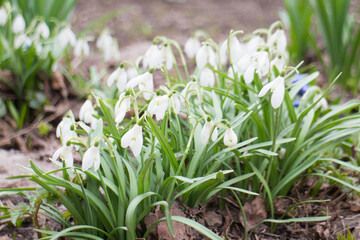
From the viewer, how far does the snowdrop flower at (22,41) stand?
131 inches

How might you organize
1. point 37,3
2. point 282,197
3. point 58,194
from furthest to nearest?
1. point 37,3
2. point 282,197
3. point 58,194

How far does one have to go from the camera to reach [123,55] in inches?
173

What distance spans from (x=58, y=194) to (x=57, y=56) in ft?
6.17

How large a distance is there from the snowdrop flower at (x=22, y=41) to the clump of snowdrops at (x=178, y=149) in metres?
1.29

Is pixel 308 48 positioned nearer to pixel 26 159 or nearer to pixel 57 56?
pixel 57 56

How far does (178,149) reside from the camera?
218cm

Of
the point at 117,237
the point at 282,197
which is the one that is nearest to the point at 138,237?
the point at 117,237

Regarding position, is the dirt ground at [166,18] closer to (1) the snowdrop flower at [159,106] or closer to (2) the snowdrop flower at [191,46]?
(2) the snowdrop flower at [191,46]

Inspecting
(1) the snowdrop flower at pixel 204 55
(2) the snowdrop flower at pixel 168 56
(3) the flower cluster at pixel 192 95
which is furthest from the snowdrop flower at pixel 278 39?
(2) the snowdrop flower at pixel 168 56

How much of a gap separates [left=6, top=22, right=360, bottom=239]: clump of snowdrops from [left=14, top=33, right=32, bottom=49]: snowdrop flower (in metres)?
1.29

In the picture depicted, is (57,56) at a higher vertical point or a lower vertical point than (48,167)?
higher

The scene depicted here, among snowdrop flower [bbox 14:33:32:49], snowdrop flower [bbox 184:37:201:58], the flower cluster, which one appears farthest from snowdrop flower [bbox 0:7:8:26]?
snowdrop flower [bbox 184:37:201:58]

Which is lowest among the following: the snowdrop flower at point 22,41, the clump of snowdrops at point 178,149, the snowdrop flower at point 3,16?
the clump of snowdrops at point 178,149

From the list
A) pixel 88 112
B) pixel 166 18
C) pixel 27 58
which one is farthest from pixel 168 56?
pixel 166 18
